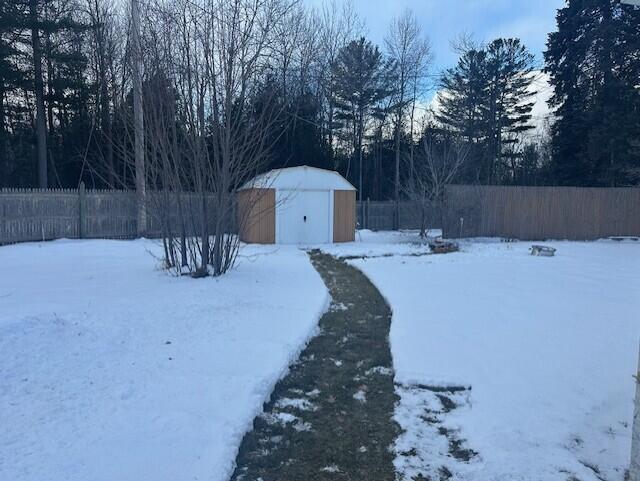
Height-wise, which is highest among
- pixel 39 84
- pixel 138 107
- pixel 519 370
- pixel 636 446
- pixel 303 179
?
pixel 39 84

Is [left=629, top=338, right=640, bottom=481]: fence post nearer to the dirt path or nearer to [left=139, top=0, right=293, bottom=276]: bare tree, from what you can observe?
the dirt path

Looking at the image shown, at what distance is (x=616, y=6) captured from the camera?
22.8 m

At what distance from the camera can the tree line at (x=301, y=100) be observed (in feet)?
26.0

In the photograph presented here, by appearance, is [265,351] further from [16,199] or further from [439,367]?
[16,199]

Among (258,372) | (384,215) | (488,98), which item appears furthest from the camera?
(488,98)

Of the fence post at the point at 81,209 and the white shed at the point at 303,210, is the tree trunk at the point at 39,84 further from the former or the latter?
the white shed at the point at 303,210

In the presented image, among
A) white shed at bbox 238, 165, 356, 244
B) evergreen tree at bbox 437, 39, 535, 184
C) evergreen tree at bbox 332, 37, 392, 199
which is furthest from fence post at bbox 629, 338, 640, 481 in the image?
evergreen tree at bbox 437, 39, 535, 184

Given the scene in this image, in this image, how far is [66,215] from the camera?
14.4 m

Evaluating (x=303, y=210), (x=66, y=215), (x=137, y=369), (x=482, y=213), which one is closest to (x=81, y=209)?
(x=66, y=215)

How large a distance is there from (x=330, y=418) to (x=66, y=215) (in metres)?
13.7

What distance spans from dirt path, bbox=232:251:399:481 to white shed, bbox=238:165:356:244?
9813 mm

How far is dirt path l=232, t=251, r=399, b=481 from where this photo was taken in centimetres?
275

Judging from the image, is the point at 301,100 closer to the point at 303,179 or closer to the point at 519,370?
the point at 303,179

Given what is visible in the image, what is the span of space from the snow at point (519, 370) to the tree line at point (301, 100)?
456 centimetres
